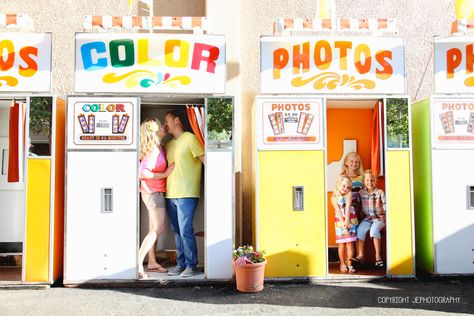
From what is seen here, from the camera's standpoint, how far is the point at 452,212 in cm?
614

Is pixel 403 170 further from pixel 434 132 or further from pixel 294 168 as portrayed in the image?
pixel 294 168

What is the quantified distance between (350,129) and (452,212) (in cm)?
201

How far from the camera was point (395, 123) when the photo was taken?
20.0 ft

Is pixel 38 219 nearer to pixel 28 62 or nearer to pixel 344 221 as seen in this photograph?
pixel 28 62

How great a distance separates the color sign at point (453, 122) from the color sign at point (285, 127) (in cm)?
168

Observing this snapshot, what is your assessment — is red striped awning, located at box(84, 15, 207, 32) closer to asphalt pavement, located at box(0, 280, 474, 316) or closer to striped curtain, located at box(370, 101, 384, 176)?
striped curtain, located at box(370, 101, 384, 176)

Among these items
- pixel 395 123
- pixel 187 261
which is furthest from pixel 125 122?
pixel 395 123

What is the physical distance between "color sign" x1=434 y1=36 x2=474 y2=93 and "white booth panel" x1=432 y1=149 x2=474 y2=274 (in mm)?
946

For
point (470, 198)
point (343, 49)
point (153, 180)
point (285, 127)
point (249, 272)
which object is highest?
point (343, 49)

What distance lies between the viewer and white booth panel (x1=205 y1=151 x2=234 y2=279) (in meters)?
5.90

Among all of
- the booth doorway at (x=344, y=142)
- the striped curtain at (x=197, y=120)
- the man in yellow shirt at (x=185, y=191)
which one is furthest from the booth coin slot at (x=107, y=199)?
the booth doorway at (x=344, y=142)

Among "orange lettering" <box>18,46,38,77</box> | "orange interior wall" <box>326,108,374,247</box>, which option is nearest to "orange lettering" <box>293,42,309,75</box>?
"orange interior wall" <box>326,108,374,247</box>

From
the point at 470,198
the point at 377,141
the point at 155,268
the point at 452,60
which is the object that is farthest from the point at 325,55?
the point at 155,268
